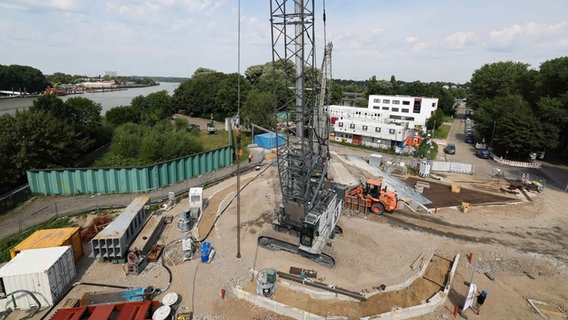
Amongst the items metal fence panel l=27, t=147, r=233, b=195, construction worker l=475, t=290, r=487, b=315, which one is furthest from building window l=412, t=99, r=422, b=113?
construction worker l=475, t=290, r=487, b=315

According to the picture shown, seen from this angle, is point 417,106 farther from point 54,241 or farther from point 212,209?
point 54,241

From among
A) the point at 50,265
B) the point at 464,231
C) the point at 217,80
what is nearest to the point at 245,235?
the point at 50,265

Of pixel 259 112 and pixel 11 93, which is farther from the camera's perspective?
pixel 11 93

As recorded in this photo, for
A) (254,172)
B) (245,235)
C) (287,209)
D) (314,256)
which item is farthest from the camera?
(254,172)

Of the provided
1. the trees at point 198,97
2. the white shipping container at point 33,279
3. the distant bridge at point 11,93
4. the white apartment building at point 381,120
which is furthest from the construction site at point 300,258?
the distant bridge at point 11,93

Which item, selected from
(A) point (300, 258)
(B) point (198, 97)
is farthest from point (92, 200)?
(B) point (198, 97)

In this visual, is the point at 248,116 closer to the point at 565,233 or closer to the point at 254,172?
the point at 254,172

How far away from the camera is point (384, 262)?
15953mm

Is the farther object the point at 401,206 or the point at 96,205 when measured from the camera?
the point at 401,206

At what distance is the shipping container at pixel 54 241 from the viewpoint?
14.2 metres

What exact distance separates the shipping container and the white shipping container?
990 mm

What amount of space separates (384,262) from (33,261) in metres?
16.9

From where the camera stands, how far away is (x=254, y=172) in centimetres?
3216

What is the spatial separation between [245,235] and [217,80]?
66.2 meters
